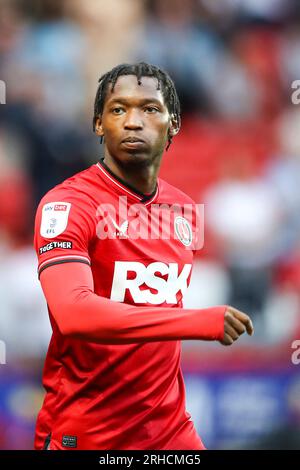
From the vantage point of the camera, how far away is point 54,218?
3131 mm

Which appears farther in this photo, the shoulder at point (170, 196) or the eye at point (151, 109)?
the shoulder at point (170, 196)

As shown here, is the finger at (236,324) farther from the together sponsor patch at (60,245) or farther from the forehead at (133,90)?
the forehead at (133,90)

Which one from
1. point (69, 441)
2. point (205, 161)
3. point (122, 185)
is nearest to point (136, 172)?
point (122, 185)

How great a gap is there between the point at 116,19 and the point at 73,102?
804 mm

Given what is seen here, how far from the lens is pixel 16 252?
6086mm

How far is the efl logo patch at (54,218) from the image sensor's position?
3.10 m

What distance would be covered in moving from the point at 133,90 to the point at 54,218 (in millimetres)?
654

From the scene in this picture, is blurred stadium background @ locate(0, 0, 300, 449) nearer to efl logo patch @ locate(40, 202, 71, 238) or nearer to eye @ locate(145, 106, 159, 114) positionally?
eye @ locate(145, 106, 159, 114)

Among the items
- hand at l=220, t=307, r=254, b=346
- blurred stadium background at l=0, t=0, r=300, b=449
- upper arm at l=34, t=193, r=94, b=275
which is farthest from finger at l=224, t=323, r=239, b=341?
blurred stadium background at l=0, t=0, r=300, b=449

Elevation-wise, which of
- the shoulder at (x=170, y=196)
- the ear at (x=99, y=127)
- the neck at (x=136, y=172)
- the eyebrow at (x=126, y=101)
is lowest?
the shoulder at (x=170, y=196)

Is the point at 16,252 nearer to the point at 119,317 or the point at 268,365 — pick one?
the point at 268,365

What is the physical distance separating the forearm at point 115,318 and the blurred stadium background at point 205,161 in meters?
3.02

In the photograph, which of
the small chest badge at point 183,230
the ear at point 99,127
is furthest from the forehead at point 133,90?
the small chest badge at point 183,230

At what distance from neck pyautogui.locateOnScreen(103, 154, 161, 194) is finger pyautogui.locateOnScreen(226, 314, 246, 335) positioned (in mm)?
963
